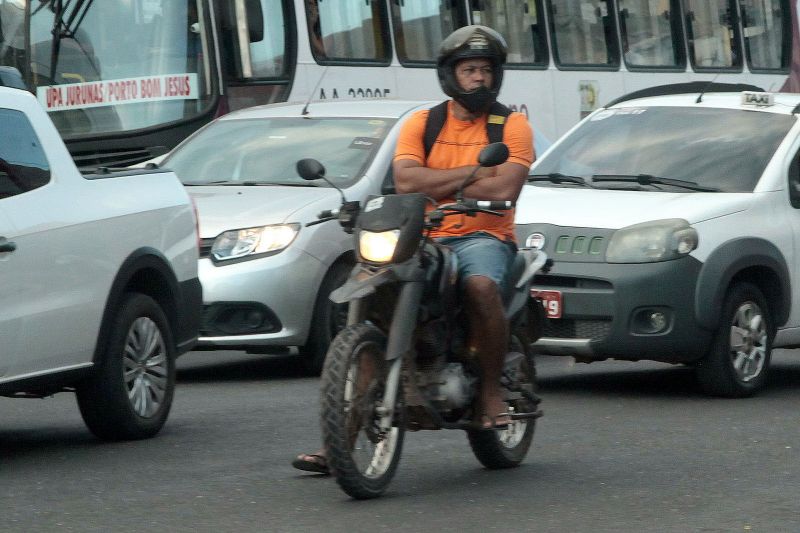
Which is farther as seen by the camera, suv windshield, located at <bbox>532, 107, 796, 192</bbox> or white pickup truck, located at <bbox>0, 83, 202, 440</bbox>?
suv windshield, located at <bbox>532, 107, 796, 192</bbox>

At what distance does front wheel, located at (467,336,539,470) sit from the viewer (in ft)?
23.9

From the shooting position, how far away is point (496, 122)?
7.24 metres

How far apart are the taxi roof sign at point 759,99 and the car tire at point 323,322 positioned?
271 cm

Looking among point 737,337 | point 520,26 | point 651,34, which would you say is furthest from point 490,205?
point 651,34

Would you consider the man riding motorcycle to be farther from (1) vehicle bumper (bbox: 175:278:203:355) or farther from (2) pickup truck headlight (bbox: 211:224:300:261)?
(2) pickup truck headlight (bbox: 211:224:300:261)

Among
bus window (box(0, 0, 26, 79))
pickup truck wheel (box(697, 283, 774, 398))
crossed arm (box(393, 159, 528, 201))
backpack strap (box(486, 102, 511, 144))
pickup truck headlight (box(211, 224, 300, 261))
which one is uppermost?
bus window (box(0, 0, 26, 79))

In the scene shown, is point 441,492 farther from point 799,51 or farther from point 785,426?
point 799,51

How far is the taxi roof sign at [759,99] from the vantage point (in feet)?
36.1

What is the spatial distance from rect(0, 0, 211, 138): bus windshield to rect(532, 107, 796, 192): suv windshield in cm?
603

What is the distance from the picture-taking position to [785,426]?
28.5ft

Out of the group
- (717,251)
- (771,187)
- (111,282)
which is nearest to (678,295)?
(717,251)

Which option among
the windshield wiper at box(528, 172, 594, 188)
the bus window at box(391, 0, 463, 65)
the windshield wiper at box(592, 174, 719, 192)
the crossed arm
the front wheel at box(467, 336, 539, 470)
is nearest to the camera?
the crossed arm

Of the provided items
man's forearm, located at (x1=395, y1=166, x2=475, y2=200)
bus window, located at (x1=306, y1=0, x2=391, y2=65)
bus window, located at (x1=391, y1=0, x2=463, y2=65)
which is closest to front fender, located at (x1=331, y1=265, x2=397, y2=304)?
man's forearm, located at (x1=395, y1=166, x2=475, y2=200)

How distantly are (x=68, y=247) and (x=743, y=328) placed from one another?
3991 millimetres
